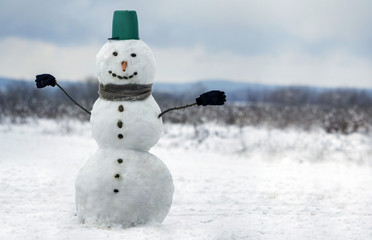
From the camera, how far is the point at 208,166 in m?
11.1

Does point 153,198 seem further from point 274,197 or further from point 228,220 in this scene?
point 274,197

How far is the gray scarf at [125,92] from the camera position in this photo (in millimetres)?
5375

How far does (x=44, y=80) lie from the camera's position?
5762 mm

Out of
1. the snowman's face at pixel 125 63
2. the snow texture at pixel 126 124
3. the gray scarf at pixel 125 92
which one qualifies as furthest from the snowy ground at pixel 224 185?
the snowman's face at pixel 125 63

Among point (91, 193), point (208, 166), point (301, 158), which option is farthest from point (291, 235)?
point (301, 158)

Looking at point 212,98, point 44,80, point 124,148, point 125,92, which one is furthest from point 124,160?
point 44,80

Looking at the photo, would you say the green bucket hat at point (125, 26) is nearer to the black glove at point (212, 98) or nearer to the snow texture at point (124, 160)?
the snow texture at point (124, 160)

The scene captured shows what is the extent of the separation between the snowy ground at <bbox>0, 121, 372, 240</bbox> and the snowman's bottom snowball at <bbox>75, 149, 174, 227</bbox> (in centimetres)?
16

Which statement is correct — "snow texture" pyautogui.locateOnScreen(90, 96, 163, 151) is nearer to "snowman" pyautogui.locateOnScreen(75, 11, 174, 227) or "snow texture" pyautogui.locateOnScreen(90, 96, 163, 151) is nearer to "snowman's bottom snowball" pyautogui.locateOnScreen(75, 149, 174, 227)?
"snowman" pyautogui.locateOnScreen(75, 11, 174, 227)

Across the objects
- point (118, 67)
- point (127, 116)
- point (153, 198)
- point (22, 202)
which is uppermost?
point (118, 67)

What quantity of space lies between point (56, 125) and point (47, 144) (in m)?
4.33

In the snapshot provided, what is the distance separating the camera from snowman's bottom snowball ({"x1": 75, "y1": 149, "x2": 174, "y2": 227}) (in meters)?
5.29

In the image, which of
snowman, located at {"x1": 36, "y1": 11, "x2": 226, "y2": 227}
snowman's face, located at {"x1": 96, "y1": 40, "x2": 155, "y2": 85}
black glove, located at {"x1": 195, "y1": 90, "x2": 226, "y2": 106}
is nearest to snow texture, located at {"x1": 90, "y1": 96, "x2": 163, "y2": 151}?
snowman, located at {"x1": 36, "y1": 11, "x2": 226, "y2": 227}

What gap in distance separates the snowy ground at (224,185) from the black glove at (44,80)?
5.49ft
